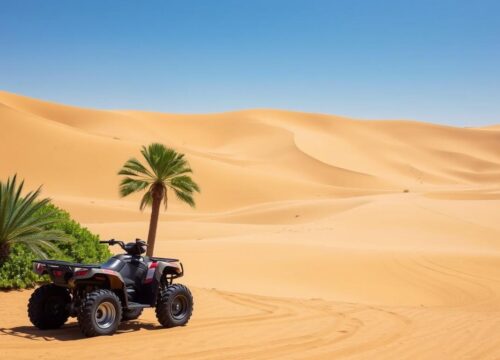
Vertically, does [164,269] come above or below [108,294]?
above

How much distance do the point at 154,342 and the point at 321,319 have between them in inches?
124

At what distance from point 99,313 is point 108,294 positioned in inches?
12.5

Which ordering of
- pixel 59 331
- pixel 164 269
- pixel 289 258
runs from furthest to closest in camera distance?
pixel 289 258 < pixel 164 269 < pixel 59 331

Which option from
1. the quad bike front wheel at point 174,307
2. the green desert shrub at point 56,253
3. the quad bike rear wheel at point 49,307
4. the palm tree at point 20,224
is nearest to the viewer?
the quad bike rear wheel at point 49,307

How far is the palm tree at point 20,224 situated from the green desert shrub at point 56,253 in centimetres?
26

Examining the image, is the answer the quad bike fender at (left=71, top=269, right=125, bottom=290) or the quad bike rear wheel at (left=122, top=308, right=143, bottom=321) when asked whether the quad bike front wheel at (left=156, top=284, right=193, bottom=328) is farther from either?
the quad bike fender at (left=71, top=269, right=125, bottom=290)

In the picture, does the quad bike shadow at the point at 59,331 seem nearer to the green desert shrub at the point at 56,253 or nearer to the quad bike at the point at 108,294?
the quad bike at the point at 108,294

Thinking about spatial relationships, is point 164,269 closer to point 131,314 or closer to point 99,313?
point 131,314

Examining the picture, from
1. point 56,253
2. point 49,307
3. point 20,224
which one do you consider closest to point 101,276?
point 49,307

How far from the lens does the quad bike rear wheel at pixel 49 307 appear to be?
29.8 feet

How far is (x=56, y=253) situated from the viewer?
12414 millimetres

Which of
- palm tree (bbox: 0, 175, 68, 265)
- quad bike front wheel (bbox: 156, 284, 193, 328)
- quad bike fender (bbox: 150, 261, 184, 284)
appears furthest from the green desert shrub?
quad bike front wheel (bbox: 156, 284, 193, 328)

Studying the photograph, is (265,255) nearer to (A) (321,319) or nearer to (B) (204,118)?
(A) (321,319)

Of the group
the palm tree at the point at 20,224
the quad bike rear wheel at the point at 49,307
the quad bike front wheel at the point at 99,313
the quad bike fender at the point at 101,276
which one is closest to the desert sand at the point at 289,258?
the quad bike front wheel at the point at 99,313
